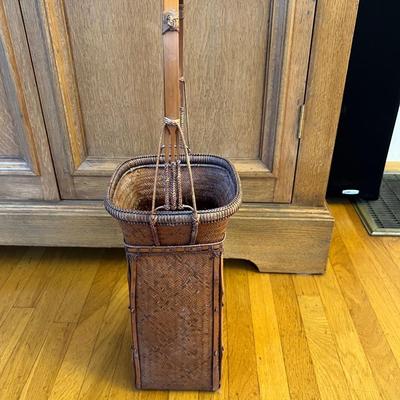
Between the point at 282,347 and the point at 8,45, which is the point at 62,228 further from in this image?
the point at 282,347

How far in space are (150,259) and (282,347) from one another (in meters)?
0.41

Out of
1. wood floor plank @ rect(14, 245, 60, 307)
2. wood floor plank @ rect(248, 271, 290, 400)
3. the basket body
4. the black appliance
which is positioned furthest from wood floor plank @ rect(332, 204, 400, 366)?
wood floor plank @ rect(14, 245, 60, 307)

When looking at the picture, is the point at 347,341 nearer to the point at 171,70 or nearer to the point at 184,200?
the point at 184,200

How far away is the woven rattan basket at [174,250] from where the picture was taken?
665mm

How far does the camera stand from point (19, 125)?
994 mm

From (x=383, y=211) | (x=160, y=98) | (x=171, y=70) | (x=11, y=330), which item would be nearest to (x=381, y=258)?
(x=383, y=211)

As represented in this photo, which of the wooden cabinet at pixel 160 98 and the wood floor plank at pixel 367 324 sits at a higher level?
the wooden cabinet at pixel 160 98

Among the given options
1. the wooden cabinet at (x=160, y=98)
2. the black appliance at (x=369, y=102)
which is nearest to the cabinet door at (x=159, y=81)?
the wooden cabinet at (x=160, y=98)

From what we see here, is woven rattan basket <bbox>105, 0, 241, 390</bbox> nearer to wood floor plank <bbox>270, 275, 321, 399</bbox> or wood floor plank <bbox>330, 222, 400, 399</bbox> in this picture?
wood floor plank <bbox>270, 275, 321, 399</bbox>

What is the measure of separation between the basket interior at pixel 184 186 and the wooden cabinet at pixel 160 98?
161 millimetres

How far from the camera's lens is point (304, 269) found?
113 centimetres

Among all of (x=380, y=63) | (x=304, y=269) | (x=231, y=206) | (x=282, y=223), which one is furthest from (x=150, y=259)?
(x=380, y=63)

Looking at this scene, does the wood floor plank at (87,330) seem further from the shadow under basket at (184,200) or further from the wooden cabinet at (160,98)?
the shadow under basket at (184,200)

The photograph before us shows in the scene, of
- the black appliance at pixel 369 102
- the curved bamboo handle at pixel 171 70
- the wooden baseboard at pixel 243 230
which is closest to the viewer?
the curved bamboo handle at pixel 171 70
